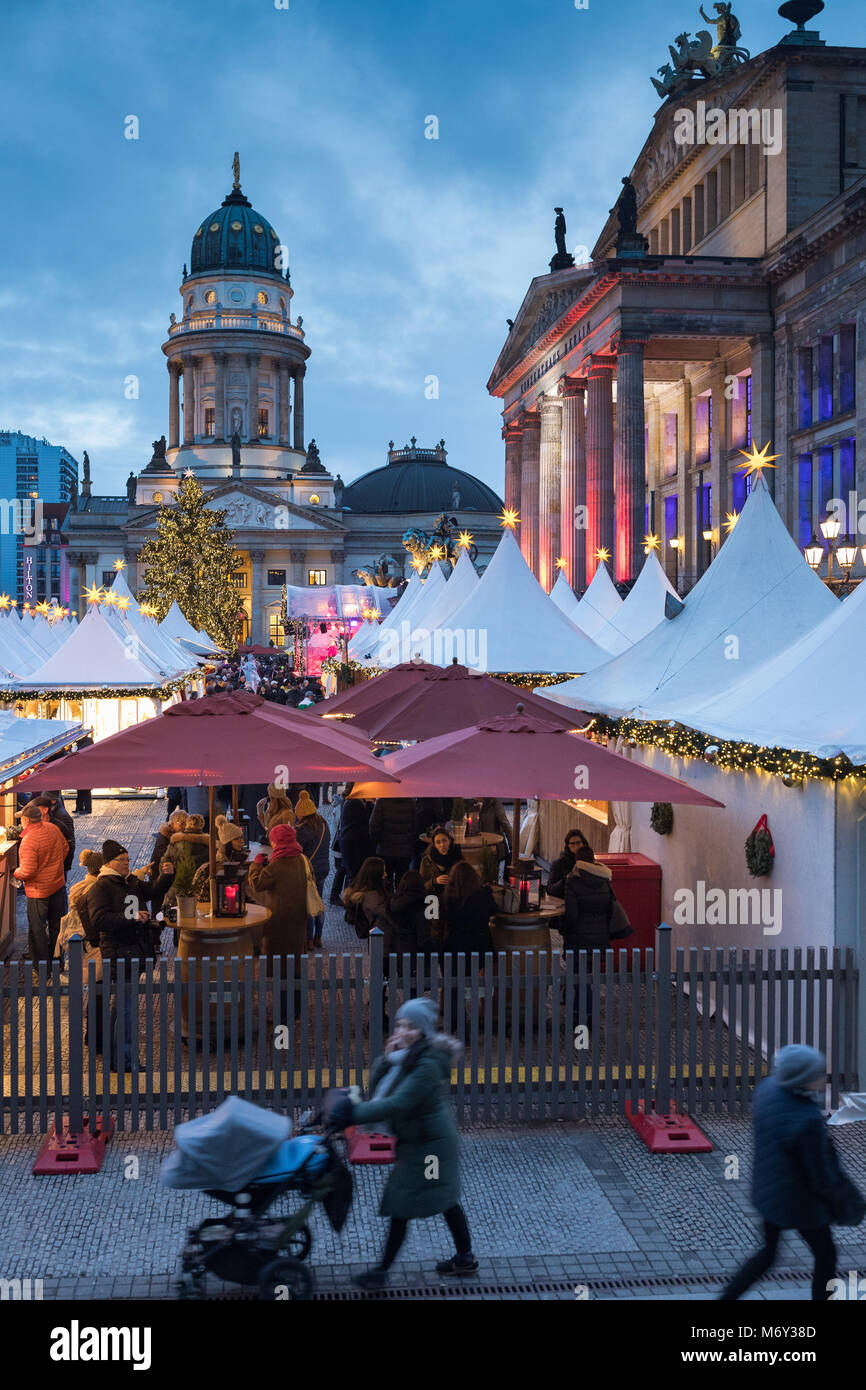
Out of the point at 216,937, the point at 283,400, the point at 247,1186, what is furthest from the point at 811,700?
the point at 283,400

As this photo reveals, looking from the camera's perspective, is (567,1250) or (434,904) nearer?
(567,1250)

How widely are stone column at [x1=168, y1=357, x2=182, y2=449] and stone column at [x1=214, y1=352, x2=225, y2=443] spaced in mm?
4219

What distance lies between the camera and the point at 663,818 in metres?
12.6

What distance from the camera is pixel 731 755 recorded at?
10.4 meters

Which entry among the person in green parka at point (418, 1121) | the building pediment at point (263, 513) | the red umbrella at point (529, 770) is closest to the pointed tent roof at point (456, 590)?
the red umbrella at point (529, 770)

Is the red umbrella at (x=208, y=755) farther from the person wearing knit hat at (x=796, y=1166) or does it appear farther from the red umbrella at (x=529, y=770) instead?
the person wearing knit hat at (x=796, y=1166)

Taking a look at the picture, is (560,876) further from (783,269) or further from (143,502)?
(143,502)

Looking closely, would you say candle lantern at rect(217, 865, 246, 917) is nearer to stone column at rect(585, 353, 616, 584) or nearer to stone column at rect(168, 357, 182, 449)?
stone column at rect(585, 353, 616, 584)

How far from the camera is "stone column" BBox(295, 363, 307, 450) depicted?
399 ft

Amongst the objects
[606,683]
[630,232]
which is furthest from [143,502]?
[606,683]

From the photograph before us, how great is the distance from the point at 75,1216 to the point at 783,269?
43193 mm

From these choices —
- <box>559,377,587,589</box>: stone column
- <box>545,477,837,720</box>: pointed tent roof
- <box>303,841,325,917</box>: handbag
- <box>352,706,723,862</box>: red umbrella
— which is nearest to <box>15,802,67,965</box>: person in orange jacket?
<box>303,841,325,917</box>: handbag

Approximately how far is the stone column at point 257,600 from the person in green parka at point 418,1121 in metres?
106
